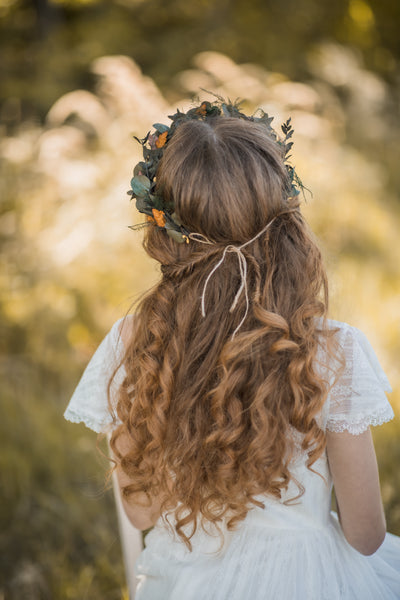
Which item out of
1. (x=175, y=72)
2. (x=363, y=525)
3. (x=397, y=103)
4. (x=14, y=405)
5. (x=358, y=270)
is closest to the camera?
(x=363, y=525)

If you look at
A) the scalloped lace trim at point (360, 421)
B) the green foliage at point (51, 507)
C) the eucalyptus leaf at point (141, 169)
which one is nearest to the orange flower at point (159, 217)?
the eucalyptus leaf at point (141, 169)

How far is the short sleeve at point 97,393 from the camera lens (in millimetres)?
1317

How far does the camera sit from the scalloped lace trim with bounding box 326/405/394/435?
3.54 feet

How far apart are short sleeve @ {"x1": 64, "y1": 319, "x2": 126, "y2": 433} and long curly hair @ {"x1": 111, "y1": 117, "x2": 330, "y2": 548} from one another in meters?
0.18

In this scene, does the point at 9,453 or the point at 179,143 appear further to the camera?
the point at 9,453

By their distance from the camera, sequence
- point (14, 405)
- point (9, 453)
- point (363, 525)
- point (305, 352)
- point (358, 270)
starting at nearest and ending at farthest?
point (305, 352) < point (363, 525) < point (9, 453) < point (14, 405) < point (358, 270)

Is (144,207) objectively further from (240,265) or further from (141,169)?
(240,265)

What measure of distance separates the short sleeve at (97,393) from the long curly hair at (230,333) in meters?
0.18

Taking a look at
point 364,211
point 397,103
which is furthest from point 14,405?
point 397,103

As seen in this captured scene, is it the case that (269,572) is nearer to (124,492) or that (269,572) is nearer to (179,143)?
(124,492)

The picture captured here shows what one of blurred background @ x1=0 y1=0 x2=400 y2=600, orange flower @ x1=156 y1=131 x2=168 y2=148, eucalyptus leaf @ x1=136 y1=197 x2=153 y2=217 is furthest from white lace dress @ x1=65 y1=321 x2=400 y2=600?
blurred background @ x1=0 y1=0 x2=400 y2=600

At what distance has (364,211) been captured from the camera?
9.82 ft

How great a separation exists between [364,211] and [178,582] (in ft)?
7.81

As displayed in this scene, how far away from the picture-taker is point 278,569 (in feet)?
3.80
